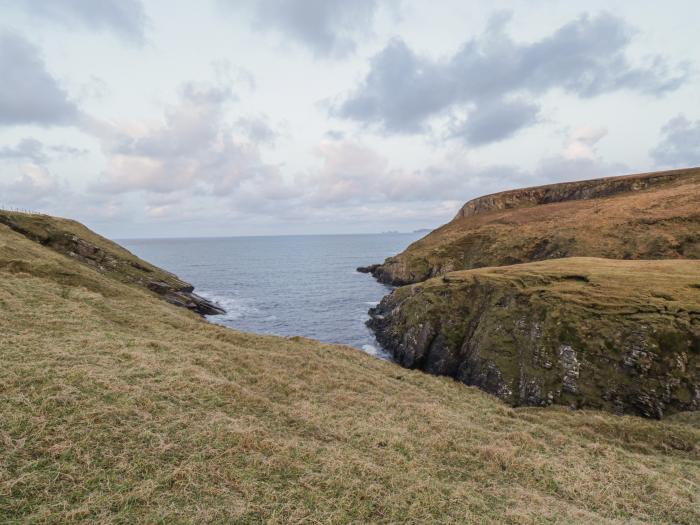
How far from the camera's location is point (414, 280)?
85.1 metres

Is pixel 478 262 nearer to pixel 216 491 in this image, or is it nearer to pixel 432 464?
pixel 432 464

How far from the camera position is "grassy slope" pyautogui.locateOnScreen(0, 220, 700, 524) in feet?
28.7

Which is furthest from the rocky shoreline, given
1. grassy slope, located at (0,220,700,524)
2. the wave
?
the wave

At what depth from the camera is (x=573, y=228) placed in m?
68.1

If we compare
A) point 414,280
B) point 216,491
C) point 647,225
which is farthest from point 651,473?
point 414,280

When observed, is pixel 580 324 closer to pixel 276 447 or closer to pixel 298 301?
pixel 276 447

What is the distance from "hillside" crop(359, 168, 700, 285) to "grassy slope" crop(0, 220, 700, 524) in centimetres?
5042

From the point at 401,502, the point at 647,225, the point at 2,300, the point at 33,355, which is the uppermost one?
the point at 647,225

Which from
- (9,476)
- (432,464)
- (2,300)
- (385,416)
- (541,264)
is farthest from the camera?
(541,264)

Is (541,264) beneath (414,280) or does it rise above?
above

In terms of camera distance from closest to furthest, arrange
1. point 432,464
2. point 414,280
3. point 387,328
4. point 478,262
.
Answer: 1. point 432,464
2. point 387,328
3. point 478,262
4. point 414,280

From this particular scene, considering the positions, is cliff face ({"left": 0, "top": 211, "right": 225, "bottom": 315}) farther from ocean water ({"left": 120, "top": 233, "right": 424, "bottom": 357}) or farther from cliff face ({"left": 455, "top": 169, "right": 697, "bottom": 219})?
cliff face ({"left": 455, "top": 169, "right": 697, "bottom": 219})

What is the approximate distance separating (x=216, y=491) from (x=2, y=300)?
21187mm

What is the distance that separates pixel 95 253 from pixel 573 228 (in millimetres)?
83635
